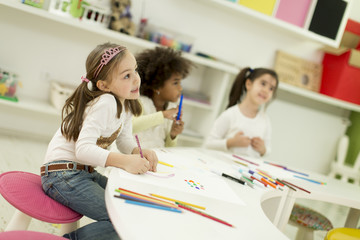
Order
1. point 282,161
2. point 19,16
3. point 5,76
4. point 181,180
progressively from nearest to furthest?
1. point 181,180
2. point 5,76
3. point 19,16
4. point 282,161

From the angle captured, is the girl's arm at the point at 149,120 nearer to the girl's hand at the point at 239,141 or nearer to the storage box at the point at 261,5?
the girl's hand at the point at 239,141

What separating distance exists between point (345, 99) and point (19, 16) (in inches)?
110

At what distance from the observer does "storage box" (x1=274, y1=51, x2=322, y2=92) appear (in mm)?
3152

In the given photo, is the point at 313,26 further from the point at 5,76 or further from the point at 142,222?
the point at 142,222

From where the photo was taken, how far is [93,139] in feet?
3.33

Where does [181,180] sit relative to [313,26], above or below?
below

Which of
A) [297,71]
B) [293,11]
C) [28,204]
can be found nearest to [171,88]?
[28,204]

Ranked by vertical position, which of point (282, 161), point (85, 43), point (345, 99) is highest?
point (345, 99)

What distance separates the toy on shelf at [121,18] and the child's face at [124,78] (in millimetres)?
1481

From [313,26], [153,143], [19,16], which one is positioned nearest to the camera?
[153,143]

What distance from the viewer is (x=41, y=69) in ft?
8.83

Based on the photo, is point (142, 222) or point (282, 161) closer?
point (142, 222)

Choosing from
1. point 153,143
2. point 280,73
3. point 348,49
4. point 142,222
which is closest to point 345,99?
point 348,49

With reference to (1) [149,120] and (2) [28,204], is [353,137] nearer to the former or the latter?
(1) [149,120]
